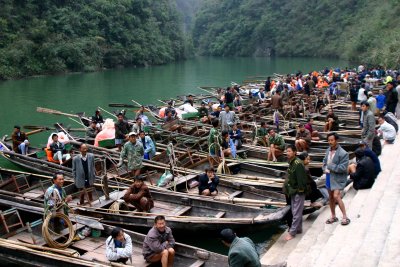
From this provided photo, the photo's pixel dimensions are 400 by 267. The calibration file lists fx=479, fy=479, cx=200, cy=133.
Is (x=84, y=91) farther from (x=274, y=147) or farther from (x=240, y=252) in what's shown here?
(x=240, y=252)

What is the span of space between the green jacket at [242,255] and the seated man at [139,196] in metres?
4.13

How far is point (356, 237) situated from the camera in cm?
692

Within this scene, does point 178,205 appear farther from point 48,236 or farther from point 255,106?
point 255,106

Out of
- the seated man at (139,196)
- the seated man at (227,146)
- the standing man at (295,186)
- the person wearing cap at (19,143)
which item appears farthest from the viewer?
the person wearing cap at (19,143)

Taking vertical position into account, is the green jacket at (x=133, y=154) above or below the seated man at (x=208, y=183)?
above

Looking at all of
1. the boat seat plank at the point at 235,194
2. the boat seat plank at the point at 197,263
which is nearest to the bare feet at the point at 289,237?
the boat seat plank at the point at 197,263

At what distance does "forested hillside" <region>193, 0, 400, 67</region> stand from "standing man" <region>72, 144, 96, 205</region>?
47285 millimetres

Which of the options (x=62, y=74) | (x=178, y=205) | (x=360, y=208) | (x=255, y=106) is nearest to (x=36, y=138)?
(x=255, y=106)

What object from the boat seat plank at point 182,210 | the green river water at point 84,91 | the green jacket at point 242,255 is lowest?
the green river water at point 84,91

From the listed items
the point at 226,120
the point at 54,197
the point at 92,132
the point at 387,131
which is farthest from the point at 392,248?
the point at 92,132

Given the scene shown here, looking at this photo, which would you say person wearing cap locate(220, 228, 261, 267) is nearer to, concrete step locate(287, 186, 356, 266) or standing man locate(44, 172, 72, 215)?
concrete step locate(287, 186, 356, 266)

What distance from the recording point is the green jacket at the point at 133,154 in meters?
10.3

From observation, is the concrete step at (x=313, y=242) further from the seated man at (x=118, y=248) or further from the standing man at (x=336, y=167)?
the seated man at (x=118, y=248)

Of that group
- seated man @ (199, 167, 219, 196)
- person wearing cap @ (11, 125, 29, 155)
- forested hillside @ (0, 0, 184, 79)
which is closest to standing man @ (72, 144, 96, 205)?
seated man @ (199, 167, 219, 196)
